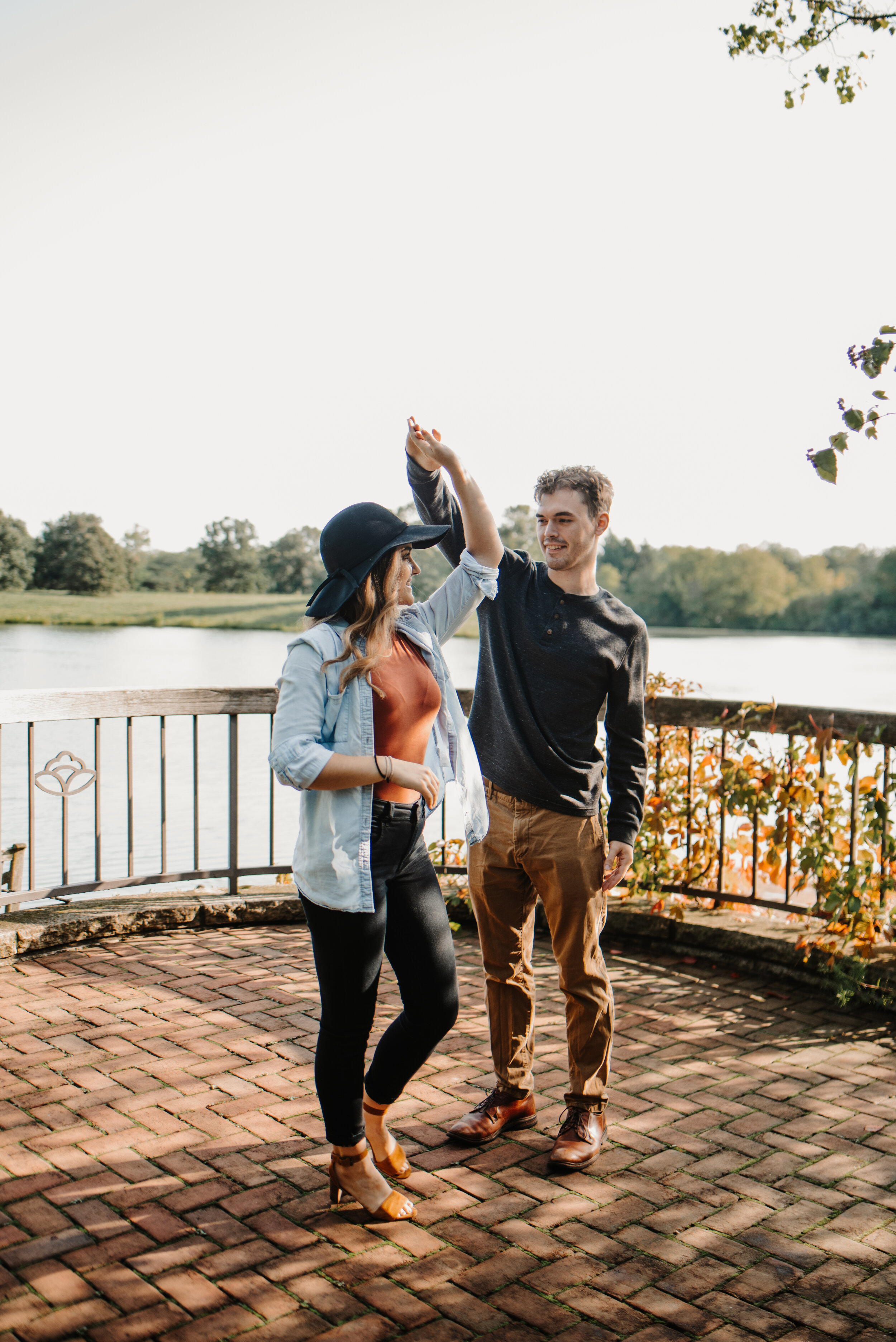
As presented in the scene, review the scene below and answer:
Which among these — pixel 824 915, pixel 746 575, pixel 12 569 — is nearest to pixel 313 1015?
pixel 824 915

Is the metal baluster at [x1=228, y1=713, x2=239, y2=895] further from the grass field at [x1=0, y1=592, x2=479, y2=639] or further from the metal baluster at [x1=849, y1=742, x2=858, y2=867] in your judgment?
the metal baluster at [x1=849, y1=742, x2=858, y2=867]

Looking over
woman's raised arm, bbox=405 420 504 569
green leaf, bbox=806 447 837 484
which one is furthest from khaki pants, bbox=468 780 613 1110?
green leaf, bbox=806 447 837 484

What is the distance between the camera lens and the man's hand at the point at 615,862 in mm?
3086

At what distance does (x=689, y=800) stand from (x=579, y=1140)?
2.51 m

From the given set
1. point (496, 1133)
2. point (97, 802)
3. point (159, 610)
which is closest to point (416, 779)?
point (496, 1133)

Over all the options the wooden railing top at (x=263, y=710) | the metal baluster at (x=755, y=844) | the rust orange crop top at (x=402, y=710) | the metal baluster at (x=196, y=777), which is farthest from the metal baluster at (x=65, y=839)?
the metal baluster at (x=755, y=844)

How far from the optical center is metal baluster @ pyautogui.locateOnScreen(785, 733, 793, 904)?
190 inches

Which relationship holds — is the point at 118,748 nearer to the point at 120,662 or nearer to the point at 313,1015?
the point at 120,662

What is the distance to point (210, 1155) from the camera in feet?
9.91

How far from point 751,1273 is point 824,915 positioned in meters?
2.39

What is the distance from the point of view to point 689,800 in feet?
17.3

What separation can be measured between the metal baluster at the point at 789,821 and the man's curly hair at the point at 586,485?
87.5 inches

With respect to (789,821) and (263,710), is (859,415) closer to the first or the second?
(789,821)

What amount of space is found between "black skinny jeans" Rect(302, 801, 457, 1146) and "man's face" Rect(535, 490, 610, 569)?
94 centimetres
